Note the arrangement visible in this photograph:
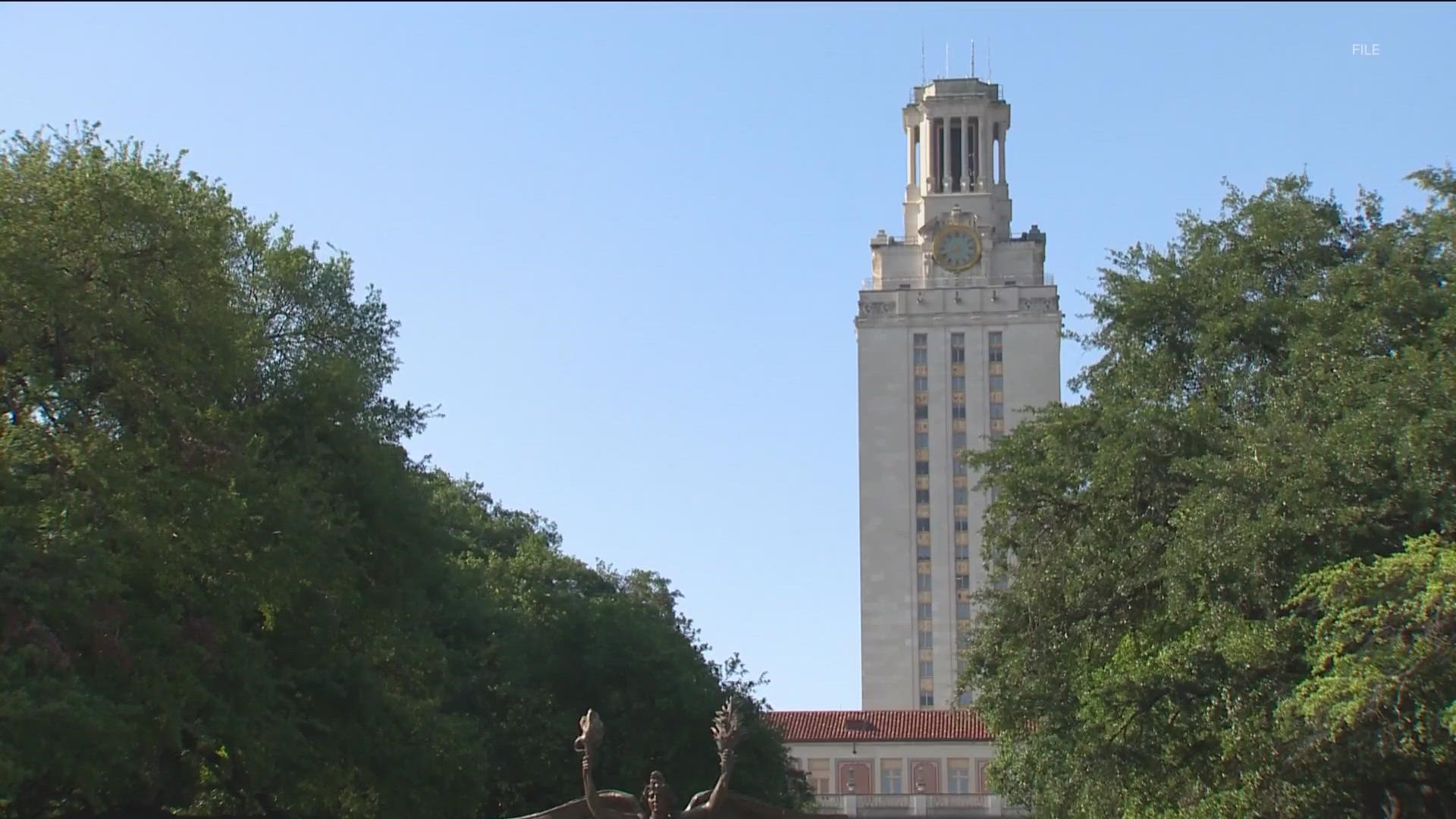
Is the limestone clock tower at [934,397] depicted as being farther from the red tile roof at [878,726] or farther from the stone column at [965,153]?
the red tile roof at [878,726]

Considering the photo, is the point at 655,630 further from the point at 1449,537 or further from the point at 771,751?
the point at 1449,537

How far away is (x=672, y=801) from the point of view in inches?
1082

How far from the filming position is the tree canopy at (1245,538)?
32.4 meters

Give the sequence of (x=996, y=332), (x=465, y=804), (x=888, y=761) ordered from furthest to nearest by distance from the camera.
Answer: (x=996, y=332)
(x=888, y=761)
(x=465, y=804)

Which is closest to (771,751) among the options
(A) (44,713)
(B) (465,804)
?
(B) (465,804)

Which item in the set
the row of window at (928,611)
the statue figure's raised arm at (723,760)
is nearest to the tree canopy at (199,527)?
the statue figure's raised arm at (723,760)

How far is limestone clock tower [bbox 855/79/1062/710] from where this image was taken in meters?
135

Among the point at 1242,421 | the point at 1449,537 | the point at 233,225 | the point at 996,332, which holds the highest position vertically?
the point at 996,332

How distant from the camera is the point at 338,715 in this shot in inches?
1485

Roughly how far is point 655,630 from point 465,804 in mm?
14776

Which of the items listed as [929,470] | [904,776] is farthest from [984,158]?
[904,776]

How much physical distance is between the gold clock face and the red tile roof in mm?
35922

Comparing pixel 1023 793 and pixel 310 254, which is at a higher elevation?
pixel 310 254

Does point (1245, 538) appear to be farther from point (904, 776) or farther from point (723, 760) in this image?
point (904, 776)
